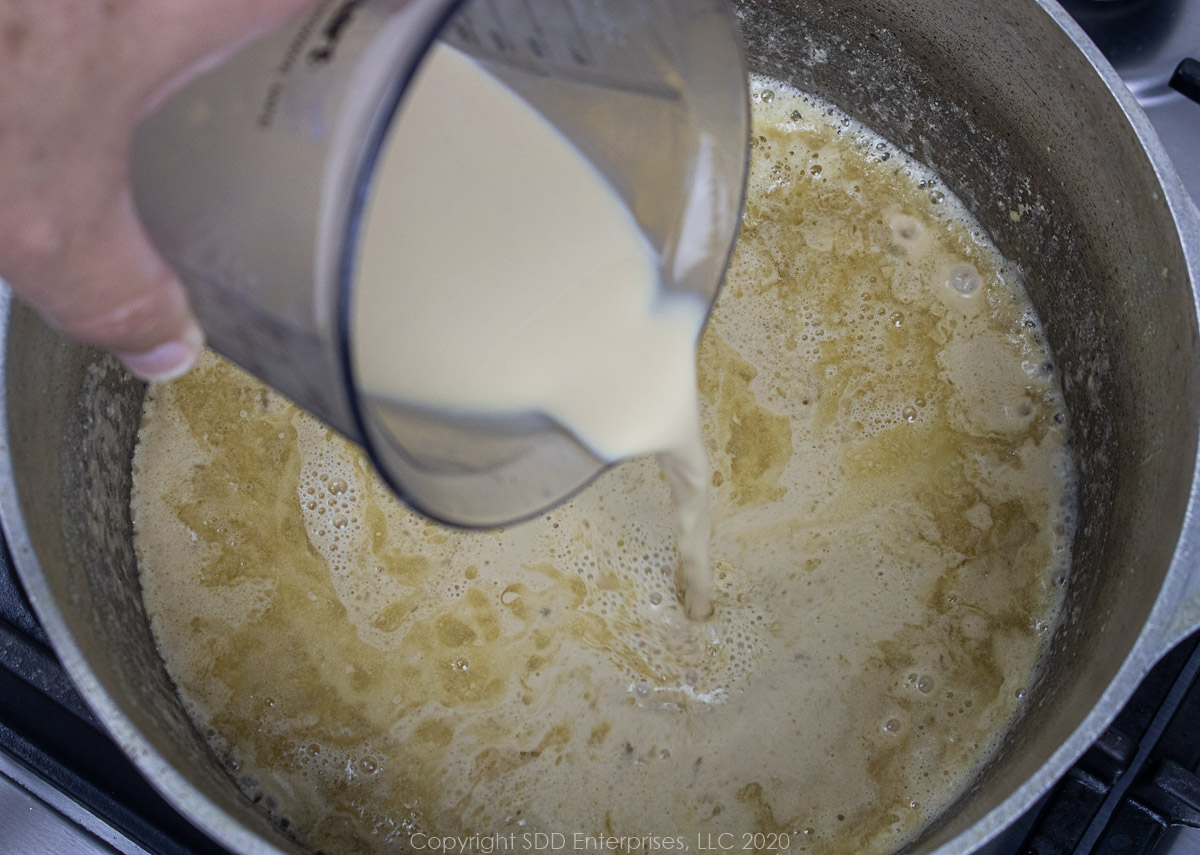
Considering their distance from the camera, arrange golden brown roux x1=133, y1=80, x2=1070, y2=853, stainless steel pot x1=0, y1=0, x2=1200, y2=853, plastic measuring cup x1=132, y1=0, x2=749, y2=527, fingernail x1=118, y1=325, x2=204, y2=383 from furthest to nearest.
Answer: golden brown roux x1=133, y1=80, x2=1070, y2=853 < stainless steel pot x1=0, y1=0, x2=1200, y2=853 < fingernail x1=118, y1=325, x2=204, y2=383 < plastic measuring cup x1=132, y1=0, x2=749, y2=527

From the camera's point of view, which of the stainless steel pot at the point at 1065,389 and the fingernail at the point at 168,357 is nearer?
the fingernail at the point at 168,357

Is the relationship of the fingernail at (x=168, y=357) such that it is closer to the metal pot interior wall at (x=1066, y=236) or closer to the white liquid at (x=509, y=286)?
the white liquid at (x=509, y=286)

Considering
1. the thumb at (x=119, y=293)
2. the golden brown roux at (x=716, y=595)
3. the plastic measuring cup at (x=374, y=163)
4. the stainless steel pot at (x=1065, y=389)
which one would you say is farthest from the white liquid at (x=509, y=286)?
the stainless steel pot at (x=1065, y=389)

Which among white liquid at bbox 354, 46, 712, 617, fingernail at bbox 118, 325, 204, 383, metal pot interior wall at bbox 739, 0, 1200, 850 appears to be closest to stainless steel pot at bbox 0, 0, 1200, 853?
metal pot interior wall at bbox 739, 0, 1200, 850

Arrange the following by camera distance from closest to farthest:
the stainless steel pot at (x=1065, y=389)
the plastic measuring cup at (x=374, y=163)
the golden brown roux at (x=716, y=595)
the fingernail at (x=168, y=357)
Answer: the plastic measuring cup at (x=374, y=163) → the fingernail at (x=168, y=357) → the stainless steel pot at (x=1065, y=389) → the golden brown roux at (x=716, y=595)

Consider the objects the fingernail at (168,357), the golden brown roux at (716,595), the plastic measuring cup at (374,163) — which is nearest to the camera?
the plastic measuring cup at (374,163)

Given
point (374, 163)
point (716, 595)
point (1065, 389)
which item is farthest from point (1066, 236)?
point (374, 163)

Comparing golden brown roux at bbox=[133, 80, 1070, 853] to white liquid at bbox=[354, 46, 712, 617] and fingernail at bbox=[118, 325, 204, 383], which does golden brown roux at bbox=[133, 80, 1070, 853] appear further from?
fingernail at bbox=[118, 325, 204, 383]

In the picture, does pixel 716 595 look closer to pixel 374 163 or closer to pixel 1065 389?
pixel 1065 389
